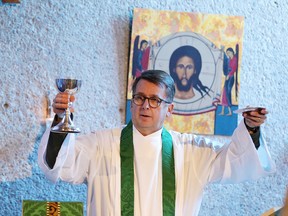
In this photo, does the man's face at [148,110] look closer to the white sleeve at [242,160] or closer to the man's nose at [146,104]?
the man's nose at [146,104]

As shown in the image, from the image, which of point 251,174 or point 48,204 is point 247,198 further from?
point 48,204

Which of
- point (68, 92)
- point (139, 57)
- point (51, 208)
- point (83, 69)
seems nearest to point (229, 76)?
point (139, 57)

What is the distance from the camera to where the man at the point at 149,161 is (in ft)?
10.6

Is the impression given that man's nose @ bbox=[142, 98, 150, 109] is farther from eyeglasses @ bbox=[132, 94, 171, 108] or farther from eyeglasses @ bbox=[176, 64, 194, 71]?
eyeglasses @ bbox=[176, 64, 194, 71]

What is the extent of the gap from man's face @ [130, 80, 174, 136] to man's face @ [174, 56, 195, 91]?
0.71 meters

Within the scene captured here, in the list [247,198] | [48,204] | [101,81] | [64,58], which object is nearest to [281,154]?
[247,198]

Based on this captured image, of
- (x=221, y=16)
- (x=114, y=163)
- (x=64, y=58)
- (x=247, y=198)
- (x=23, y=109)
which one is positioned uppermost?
(x=221, y=16)

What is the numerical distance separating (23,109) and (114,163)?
0.84 metres

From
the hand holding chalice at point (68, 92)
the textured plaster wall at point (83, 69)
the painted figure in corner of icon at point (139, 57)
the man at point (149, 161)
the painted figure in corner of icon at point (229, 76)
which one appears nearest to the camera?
the hand holding chalice at point (68, 92)

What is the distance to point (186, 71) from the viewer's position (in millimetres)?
4059

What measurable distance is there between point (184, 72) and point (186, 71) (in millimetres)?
14

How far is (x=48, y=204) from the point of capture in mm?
3035

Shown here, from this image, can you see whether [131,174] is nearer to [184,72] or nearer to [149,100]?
[149,100]

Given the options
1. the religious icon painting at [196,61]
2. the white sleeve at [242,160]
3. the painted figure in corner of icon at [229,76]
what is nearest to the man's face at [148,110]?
the white sleeve at [242,160]
